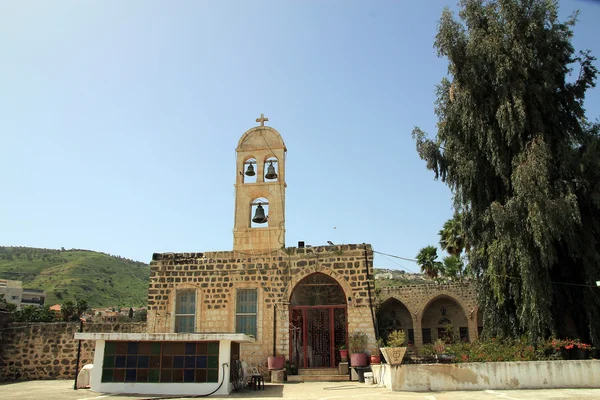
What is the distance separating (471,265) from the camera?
14.5 m

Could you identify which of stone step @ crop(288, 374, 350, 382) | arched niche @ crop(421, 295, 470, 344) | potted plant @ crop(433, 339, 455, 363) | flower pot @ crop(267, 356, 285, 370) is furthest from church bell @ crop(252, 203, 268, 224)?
arched niche @ crop(421, 295, 470, 344)

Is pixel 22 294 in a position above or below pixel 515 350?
above

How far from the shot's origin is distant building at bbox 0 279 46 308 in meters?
68.2

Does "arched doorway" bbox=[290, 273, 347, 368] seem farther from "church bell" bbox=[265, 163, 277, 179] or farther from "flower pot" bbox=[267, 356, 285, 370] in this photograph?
"church bell" bbox=[265, 163, 277, 179]

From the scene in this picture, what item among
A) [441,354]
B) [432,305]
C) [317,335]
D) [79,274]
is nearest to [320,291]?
[317,335]

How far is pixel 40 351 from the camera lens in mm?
15828

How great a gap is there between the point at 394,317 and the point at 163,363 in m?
25.6

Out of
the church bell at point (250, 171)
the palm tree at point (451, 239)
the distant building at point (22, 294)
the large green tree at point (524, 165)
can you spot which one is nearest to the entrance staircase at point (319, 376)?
the large green tree at point (524, 165)

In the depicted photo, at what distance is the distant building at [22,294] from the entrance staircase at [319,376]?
66717 millimetres

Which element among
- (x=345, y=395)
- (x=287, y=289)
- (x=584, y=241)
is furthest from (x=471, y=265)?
(x=345, y=395)

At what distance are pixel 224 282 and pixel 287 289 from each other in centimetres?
207

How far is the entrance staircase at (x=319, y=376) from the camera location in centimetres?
1321

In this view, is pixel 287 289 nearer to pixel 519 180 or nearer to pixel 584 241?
pixel 519 180

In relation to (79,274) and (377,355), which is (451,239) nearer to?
(377,355)
